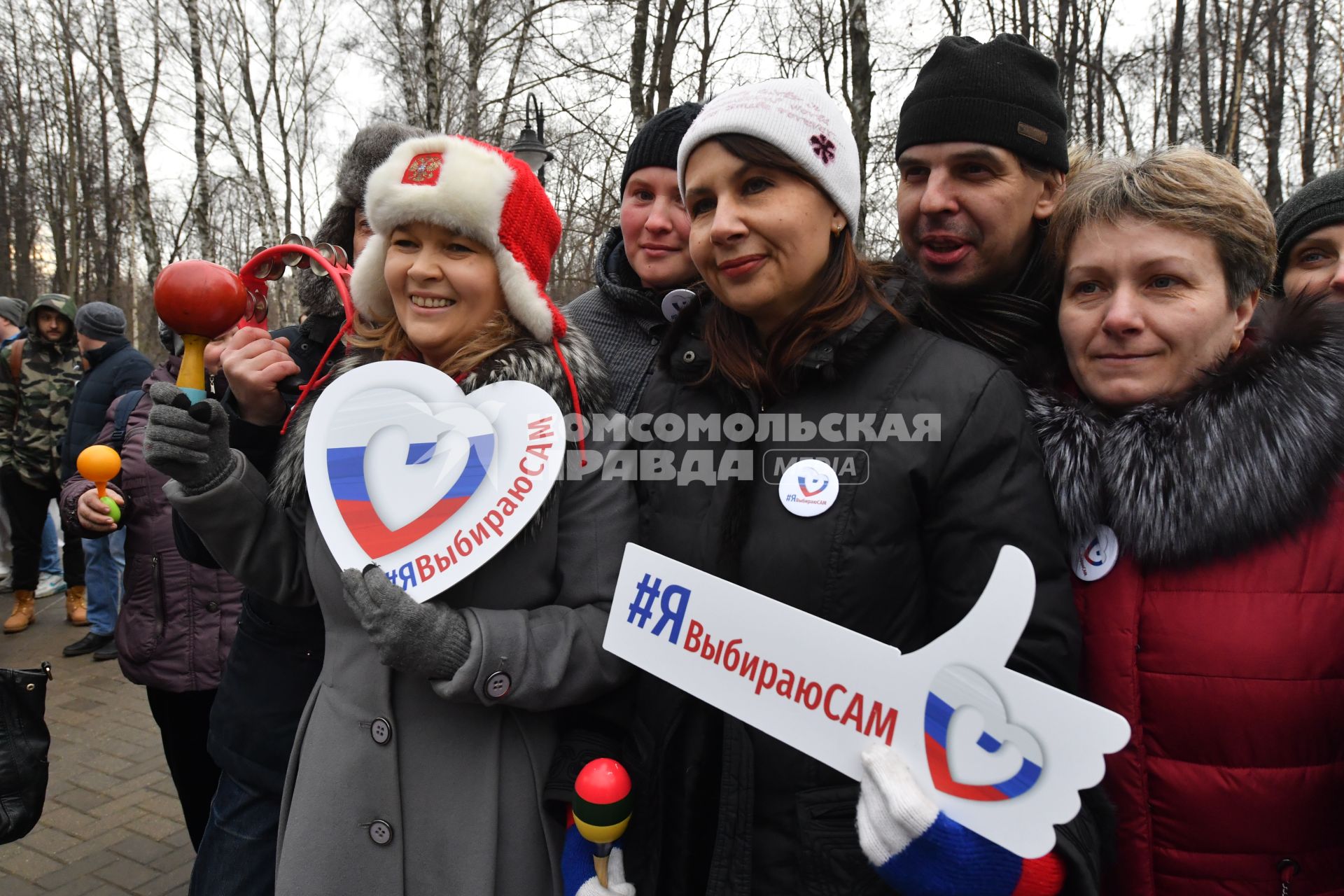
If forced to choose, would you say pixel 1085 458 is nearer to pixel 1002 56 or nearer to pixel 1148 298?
pixel 1148 298

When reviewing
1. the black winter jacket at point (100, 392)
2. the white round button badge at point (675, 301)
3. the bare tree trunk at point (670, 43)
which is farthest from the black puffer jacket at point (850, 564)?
the bare tree trunk at point (670, 43)

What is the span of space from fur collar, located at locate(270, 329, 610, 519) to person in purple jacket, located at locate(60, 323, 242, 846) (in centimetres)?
111

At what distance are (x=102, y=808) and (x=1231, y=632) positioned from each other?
4705mm

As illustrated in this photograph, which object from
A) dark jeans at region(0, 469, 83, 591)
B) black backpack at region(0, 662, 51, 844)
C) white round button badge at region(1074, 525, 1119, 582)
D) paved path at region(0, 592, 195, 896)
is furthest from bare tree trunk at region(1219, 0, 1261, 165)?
dark jeans at region(0, 469, 83, 591)

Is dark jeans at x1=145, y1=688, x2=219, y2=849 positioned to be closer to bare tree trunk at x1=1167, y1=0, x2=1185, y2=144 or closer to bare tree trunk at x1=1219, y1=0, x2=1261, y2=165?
bare tree trunk at x1=1219, y1=0, x2=1261, y2=165

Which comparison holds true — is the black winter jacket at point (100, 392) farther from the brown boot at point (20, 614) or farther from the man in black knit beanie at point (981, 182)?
the man in black knit beanie at point (981, 182)

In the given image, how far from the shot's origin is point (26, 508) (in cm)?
624

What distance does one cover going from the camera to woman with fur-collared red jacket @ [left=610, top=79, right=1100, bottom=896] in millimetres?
1224

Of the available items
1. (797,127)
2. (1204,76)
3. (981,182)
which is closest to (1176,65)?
(1204,76)

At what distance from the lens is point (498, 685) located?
4.78 feet

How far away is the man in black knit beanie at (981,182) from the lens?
5.90 feet

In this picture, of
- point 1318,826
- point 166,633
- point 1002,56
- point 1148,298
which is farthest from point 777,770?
point 166,633

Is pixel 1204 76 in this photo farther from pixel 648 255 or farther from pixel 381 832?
pixel 381 832

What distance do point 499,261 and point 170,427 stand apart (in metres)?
0.75
